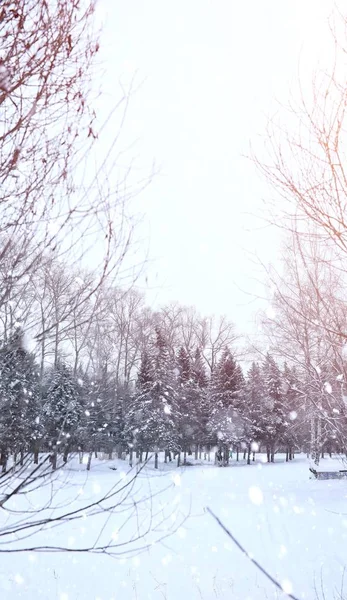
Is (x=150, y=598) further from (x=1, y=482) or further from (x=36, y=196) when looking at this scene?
(x=36, y=196)

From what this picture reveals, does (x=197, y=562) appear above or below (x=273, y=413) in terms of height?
below

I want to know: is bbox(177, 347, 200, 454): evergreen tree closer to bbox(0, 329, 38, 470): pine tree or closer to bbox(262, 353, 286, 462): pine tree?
bbox(262, 353, 286, 462): pine tree

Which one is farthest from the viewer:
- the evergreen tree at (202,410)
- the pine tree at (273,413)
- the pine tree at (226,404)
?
the pine tree at (273,413)

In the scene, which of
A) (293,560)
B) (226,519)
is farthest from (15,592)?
(226,519)

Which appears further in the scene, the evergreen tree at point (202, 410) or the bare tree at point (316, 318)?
the evergreen tree at point (202, 410)

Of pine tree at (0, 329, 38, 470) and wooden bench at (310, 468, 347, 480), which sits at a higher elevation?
pine tree at (0, 329, 38, 470)

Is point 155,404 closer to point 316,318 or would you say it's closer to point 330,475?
point 330,475

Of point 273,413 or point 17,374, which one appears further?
point 273,413

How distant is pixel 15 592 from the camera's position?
8719mm

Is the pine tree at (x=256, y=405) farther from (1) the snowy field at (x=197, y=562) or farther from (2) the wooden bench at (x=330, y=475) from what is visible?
(1) the snowy field at (x=197, y=562)

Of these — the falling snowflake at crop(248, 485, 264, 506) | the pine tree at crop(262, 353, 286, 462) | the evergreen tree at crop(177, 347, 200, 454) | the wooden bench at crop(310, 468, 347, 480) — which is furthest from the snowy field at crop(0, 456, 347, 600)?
the pine tree at crop(262, 353, 286, 462)

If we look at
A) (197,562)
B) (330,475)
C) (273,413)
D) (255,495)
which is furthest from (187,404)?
(197,562)

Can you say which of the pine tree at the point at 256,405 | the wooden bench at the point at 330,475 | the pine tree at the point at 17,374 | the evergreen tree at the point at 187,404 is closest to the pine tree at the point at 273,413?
the pine tree at the point at 256,405

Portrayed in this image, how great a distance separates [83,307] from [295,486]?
2188 cm
